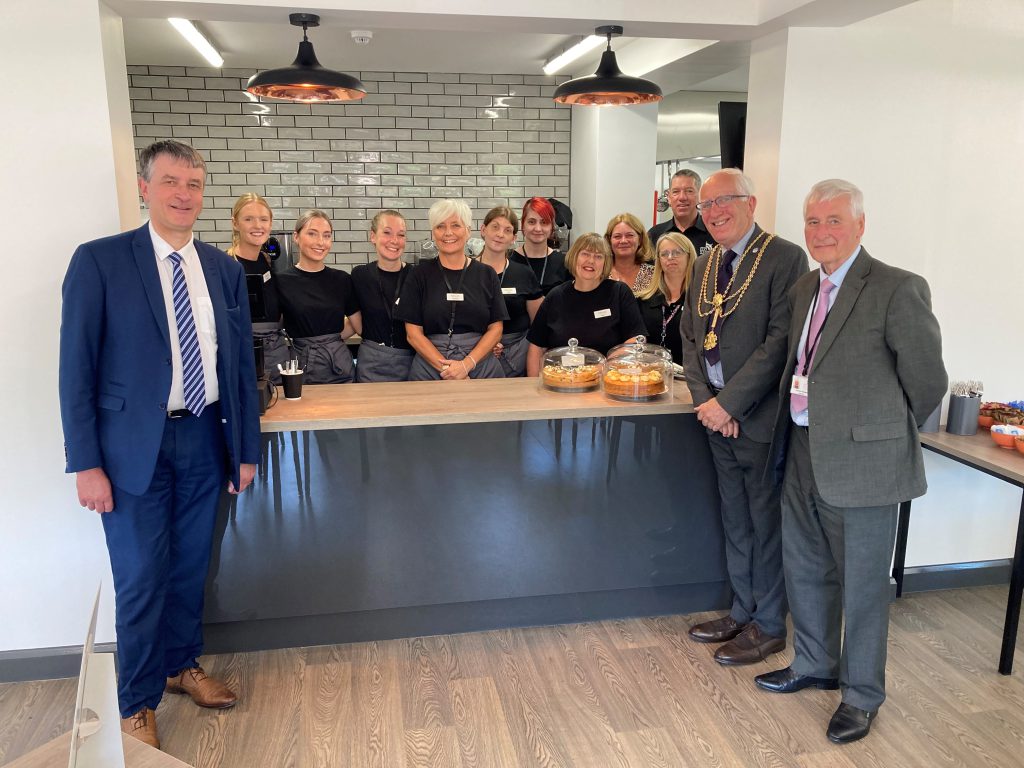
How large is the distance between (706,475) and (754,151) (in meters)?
1.47

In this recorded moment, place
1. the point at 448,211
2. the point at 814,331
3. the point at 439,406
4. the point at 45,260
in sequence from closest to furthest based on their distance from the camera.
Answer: the point at 814,331, the point at 45,260, the point at 439,406, the point at 448,211

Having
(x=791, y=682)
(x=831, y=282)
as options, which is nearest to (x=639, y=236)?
(x=831, y=282)

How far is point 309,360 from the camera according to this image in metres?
3.93

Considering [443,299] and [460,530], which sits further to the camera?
[443,299]

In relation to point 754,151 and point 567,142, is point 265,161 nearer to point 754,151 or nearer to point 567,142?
point 567,142

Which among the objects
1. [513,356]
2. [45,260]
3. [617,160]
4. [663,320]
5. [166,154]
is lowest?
[513,356]

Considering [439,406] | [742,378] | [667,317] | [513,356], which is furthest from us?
[513,356]

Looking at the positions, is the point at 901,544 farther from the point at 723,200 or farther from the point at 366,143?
the point at 366,143

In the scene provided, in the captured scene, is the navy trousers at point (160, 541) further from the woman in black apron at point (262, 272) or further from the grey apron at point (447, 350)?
the grey apron at point (447, 350)

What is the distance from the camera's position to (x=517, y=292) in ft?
14.4

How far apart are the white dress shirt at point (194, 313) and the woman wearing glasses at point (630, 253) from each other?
216 cm

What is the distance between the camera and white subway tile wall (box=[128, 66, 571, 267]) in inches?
270

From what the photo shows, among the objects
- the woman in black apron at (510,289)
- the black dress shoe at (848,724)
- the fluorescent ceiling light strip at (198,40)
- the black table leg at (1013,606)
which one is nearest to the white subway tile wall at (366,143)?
the fluorescent ceiling light strip at (198,40)

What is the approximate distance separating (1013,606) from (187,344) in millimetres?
3050
